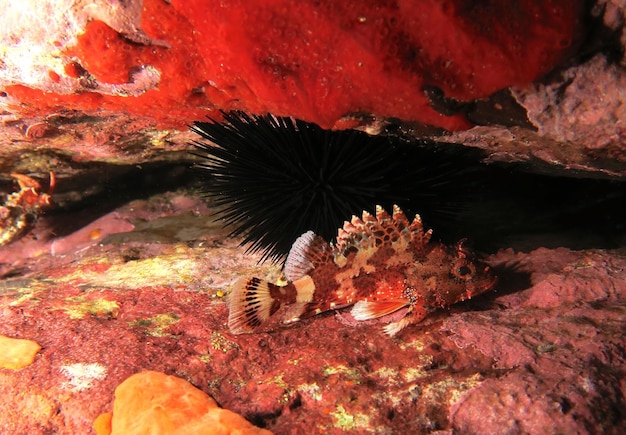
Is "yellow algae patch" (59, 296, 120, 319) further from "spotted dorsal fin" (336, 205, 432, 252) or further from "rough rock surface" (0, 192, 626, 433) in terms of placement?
"spotted dorsal fin" (336, 205, 432, 252)

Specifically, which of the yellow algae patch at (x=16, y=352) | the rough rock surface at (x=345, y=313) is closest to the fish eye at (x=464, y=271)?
the rough rock surface at (x=345, y=313)

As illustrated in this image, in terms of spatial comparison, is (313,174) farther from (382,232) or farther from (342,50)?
(342,50)

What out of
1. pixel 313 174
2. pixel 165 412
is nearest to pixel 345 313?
pixel 313 174

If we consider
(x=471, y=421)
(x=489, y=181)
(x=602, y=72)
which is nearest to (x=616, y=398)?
(x=471, y=421)

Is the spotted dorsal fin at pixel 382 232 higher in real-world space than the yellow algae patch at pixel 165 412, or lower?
higher

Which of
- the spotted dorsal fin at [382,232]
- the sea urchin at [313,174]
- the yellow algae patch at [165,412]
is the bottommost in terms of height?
the yellow algae patch at [165,412]

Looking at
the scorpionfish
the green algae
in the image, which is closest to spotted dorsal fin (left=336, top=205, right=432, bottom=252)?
the scorpionfish

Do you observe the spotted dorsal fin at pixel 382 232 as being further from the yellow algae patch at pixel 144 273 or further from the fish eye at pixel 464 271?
the yellow algae patch at pixel 144 273

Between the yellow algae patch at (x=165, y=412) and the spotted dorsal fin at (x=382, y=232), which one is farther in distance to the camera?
the spotted dorsal fin at (x=382, y=232)
